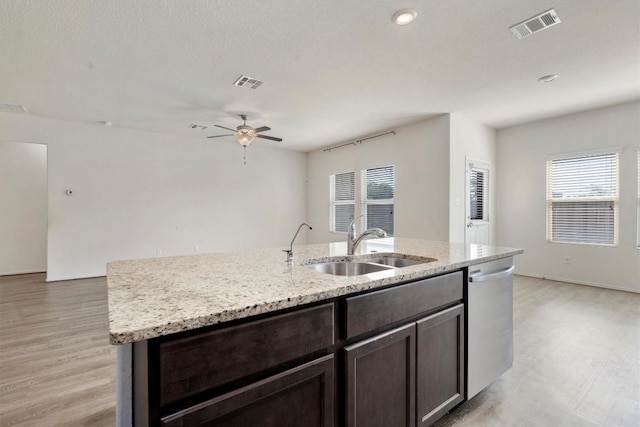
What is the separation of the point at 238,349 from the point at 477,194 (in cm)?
560

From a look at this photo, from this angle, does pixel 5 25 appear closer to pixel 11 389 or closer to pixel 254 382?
pixel 11 389

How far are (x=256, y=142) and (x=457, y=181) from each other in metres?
4.34

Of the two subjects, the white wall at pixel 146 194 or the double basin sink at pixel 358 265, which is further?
the white wall at pixel 146 194

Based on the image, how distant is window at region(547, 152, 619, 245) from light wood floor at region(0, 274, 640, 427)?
1.18 m

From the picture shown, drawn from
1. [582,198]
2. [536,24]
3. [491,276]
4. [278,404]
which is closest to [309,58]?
[536,24]

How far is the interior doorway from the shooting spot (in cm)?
514

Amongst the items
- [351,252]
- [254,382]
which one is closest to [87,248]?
[351,252]

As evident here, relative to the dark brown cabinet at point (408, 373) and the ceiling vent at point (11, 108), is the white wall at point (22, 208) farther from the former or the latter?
the dark brown cabinet at point (408, 373)

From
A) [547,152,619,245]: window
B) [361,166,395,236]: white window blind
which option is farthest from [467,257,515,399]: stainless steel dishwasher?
[547,152,619,245]: window

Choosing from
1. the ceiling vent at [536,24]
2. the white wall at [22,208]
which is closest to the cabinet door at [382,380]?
the ceiling vent at [536,24]

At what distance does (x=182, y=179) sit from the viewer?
245 inches

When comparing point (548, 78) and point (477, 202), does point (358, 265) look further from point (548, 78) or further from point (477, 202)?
point (477, 202)

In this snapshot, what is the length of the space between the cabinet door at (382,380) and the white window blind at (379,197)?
4550 mm

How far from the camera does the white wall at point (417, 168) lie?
4879 mm
